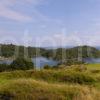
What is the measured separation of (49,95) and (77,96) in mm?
987

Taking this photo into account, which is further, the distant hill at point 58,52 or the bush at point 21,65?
the distant hill at point 58,52

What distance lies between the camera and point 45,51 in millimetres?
39281

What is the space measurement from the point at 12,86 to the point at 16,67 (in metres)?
14.2

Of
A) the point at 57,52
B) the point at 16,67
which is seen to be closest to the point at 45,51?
the point at 57,52

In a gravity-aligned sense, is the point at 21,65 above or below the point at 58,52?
below

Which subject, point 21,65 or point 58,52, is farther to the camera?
point 58,52

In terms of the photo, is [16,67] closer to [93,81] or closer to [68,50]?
[93,81]

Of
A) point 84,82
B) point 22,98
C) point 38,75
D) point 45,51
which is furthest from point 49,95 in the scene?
point 45,51

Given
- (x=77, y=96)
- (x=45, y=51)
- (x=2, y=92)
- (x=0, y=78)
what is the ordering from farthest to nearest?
(x=45, y=51), (x=0, y=78), (x=2, y=92), (x=77, y=96)

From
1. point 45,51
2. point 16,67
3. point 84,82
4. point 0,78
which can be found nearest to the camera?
point 84,82

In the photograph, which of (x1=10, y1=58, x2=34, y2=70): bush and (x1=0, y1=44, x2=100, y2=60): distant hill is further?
(x1=0, y1=44, x2=100, y2=60): distant hill

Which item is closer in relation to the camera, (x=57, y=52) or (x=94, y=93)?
(x=94, y=93)

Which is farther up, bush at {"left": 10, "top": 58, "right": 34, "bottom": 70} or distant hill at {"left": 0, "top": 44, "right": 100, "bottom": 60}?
distant hill at {"left": 0, "top": 44, "right": 100, "bottom": 60}

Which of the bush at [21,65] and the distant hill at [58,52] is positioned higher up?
the distant hill at [58,52]
